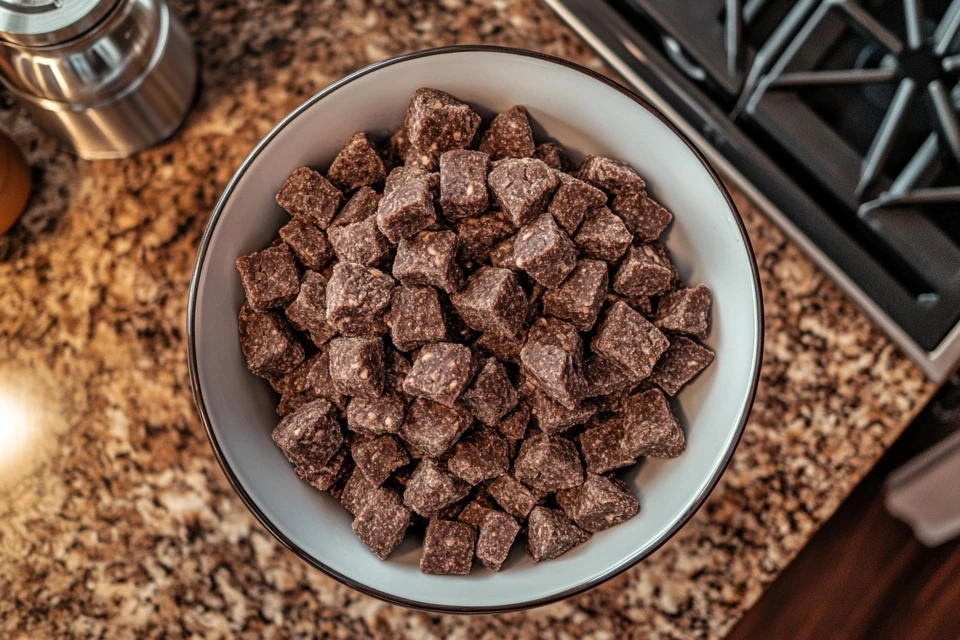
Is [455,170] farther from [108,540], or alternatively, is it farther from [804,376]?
[108,540]

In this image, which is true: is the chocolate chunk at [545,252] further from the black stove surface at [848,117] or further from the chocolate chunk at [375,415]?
the black stove surface at [848,117]

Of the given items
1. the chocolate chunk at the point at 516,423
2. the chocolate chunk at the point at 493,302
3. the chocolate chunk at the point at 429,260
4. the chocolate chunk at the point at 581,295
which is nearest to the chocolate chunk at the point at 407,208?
the chocolate chunk at the point at 429,260

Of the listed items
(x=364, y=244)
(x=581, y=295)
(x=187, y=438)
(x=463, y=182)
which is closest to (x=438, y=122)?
(x=463, y=182)

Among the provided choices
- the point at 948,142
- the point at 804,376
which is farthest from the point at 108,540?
the point at 948,142

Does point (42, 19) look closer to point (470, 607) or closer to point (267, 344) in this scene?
point (267, 344)

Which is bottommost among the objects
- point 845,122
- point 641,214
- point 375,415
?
point 375,415

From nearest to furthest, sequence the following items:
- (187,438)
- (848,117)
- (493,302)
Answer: (493,302) → (848,117) → (187,438)
